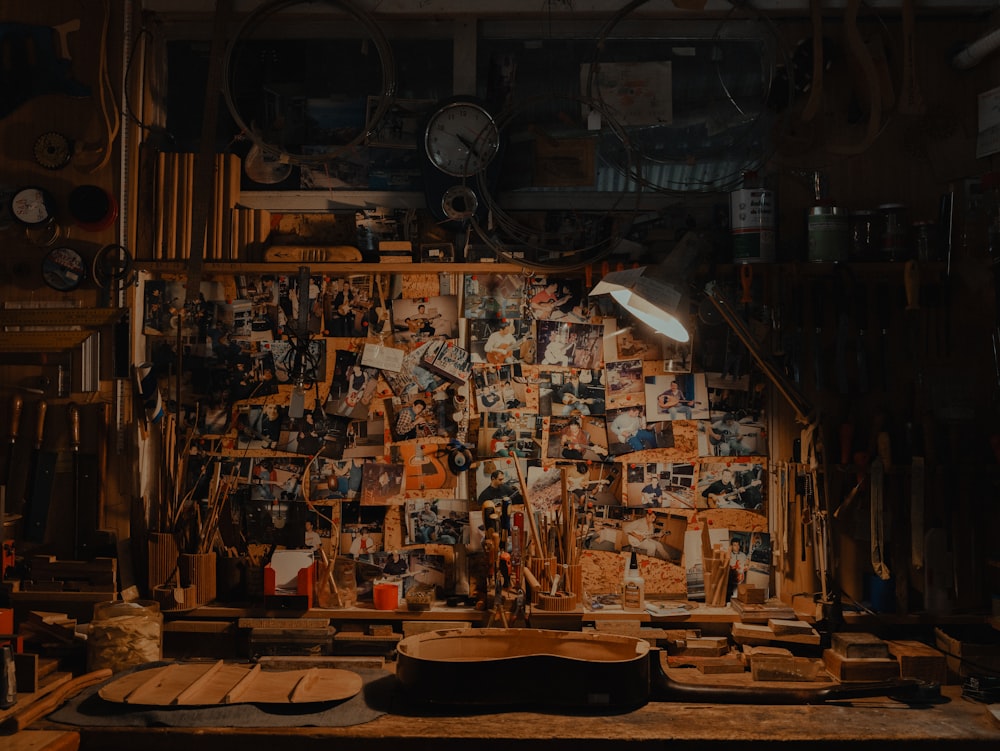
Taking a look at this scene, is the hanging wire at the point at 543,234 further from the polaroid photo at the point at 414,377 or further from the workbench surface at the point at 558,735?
the workbench surface at the point at 558,735

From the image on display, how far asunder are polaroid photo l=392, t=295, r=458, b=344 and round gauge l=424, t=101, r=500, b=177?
569 mm

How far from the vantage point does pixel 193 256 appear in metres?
4.33

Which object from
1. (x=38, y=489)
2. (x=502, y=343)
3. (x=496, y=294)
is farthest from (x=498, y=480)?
(x=38, y=489)

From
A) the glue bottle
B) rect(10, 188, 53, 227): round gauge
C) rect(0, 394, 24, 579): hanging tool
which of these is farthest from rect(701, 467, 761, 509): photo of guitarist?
rect(10, 188, 53, 227): round gauge

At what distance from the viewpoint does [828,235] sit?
4.20m

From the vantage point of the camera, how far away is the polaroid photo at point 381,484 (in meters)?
4.45

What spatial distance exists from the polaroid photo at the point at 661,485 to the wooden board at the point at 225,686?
148 centimetres

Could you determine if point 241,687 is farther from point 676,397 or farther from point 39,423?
point 676,397

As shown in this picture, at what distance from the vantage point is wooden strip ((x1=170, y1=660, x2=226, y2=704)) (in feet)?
10.9

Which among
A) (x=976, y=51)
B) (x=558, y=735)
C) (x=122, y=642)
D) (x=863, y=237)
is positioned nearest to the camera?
(x=558, y=735)

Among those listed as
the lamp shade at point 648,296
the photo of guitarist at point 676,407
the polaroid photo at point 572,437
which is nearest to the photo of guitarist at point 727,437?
the photo of guitarist at point 676,407

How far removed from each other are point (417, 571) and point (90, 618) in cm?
138

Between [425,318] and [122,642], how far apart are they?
181 cm

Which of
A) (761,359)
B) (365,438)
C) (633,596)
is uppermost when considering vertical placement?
(761,359)
